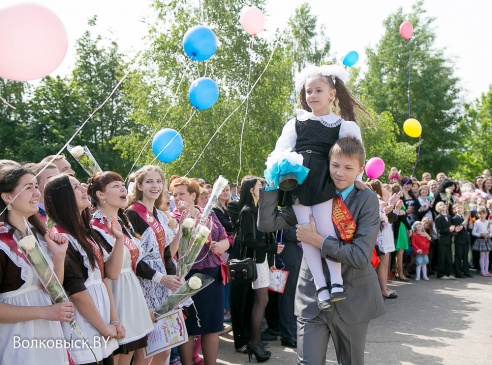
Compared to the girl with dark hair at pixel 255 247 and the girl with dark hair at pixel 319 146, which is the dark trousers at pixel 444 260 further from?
the girl with dark hair at pixel 319 146

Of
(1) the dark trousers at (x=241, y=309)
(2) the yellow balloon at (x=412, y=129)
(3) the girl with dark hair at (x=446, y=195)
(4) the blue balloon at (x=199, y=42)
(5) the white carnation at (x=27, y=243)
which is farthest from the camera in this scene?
(3) the girl with dark hair at (x=446, y=195)

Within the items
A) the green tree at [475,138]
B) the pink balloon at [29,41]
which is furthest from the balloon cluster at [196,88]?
the green tree at [475,138]

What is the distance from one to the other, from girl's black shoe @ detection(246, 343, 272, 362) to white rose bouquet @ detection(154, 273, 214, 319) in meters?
1.91

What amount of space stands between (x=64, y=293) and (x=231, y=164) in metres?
15.1

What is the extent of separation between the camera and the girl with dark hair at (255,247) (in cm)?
631

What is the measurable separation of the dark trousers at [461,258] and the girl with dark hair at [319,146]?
975 centimetres

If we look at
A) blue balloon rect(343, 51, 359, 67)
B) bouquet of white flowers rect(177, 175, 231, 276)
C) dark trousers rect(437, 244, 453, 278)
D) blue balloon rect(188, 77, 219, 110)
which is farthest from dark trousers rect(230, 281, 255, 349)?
dark trousers rect(437, 244, 453, 278)

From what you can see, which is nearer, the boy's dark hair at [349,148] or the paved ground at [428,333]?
the boy's dark hair at [349,148]

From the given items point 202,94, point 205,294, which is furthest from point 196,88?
point 205,294

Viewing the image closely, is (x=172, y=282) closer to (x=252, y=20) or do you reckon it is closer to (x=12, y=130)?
(x=252, y=20)

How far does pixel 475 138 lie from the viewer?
38.8 m

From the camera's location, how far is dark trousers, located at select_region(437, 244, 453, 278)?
12.6 metres

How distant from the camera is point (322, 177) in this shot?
365 cm

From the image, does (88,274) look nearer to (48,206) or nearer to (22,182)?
(48,206)
